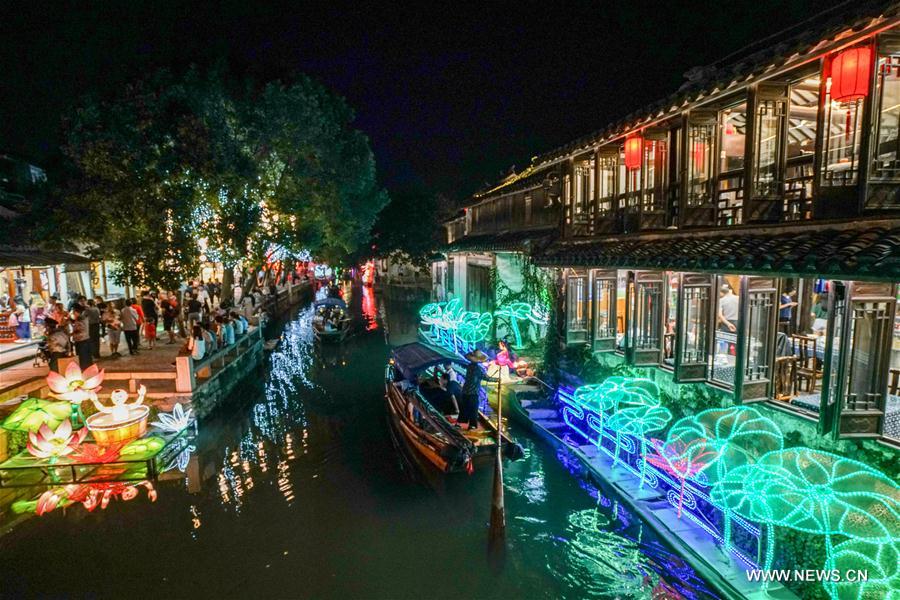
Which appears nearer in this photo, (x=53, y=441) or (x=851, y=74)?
(x=851, y=74)

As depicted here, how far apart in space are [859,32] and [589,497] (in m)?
8.55

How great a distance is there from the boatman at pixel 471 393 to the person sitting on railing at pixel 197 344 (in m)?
8.73

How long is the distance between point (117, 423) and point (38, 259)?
984 centimetres

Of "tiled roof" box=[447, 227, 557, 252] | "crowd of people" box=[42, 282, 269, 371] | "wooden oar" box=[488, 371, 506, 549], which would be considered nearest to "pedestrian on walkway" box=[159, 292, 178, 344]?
"crowd of people" box=[42, 282, 269, 371]

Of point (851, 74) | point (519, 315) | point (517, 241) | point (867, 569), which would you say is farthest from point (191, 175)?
point (867, 569)

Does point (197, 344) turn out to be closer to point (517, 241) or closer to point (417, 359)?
point (417, 359)

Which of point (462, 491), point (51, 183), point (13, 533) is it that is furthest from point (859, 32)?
point (51, 183)

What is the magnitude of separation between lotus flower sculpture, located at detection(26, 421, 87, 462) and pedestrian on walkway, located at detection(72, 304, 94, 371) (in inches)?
138

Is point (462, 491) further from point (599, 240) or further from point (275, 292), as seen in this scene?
point (275, 292)

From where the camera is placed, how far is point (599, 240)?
43.0 ft

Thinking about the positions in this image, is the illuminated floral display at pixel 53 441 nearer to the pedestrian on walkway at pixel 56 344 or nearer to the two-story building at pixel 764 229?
the pedestrian on walkway at pixel 56 344

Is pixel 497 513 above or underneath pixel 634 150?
underneath

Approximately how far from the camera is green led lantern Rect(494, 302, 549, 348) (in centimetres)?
1661

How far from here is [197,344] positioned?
50.7 feet
